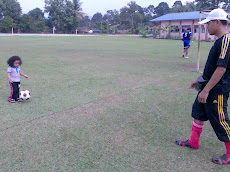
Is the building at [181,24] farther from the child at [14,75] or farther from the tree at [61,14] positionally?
the child at [14,75]

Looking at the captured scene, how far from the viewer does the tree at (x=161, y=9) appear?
84.9 m

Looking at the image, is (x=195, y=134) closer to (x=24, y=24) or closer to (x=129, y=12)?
(x=24, y=24)

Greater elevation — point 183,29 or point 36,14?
point 36,14

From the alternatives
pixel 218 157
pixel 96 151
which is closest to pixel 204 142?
pixel 218 157

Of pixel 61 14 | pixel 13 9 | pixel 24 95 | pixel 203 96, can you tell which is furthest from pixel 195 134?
pixel 61 14

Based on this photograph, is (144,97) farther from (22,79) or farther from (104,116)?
(22,79)

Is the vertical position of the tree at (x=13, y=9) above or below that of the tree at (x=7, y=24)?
above

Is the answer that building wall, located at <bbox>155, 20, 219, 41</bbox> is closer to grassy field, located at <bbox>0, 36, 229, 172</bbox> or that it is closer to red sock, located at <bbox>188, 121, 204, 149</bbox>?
grassy field, located at <bbox>0, 36, 229, 172</bbox>

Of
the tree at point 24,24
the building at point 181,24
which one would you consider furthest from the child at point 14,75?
the tree at point 24,24

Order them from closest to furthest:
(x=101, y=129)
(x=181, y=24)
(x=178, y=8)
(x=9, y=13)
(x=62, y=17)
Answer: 1. (x=101, y=129)
2. (x=181, y=24)
3. (x=9, y=13)
4. (x=62, y=17)
5. (x=178, y=8)

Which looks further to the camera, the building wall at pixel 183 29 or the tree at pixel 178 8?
the tree at pixel 178 8

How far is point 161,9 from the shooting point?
283ft

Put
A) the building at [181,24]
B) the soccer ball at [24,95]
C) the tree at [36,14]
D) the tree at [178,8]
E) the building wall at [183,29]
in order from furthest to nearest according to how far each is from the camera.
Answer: the tree at [36,14] → the tree at [178,8] → the building at [181,24] → the building wall at [183,29] → the soccer ball at [24,95]

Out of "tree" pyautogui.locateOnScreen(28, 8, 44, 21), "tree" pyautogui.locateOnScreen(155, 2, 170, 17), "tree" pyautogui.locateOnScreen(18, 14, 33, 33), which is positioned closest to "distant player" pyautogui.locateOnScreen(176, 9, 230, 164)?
"tree" pyautogui.locateOnScreen(18, 14, 33, 33)
